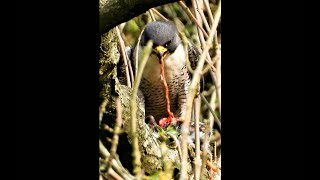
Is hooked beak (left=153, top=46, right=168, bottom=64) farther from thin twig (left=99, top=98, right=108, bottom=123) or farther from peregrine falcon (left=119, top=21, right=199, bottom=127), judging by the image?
thin twig (left=99, top=98, right=108, bottom=123)

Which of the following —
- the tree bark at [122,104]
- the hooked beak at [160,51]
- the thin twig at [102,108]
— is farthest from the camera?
the hooked beak at [160,51]

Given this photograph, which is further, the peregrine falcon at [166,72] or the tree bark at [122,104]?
the peregrine falcon at [166,72]

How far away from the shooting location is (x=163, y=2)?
1.23m

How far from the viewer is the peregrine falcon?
1989mm

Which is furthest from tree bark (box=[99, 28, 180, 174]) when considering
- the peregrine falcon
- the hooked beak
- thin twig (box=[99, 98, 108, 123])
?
the hooked beak

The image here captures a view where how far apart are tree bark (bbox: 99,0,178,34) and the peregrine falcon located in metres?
0.66

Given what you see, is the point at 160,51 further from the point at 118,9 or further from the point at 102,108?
the point at 102,108

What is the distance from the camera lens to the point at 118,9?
1.24 meters

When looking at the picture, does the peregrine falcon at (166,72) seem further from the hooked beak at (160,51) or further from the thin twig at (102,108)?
the thin twig at (102,108)

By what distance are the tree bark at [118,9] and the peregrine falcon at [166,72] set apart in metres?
0.66

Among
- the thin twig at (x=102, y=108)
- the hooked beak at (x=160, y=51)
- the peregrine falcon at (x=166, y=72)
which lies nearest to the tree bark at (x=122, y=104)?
the thin twig at (x=102, y=108)

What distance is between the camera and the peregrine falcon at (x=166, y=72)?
1.99 metres
